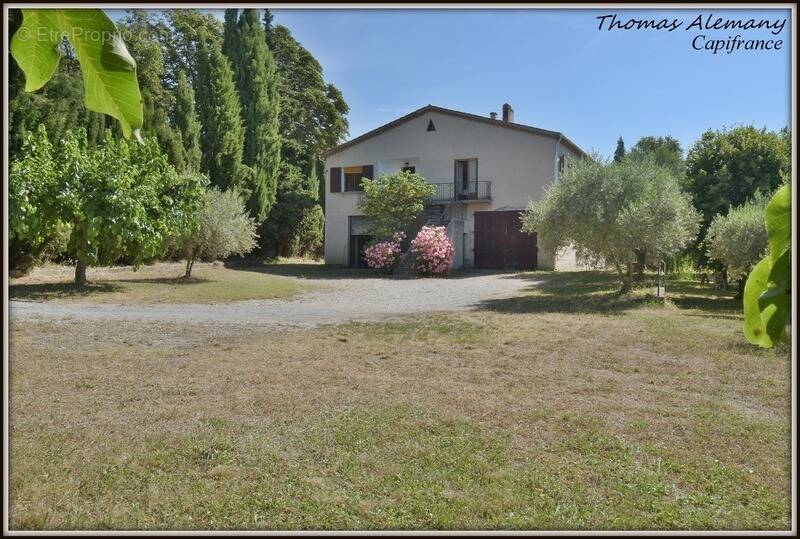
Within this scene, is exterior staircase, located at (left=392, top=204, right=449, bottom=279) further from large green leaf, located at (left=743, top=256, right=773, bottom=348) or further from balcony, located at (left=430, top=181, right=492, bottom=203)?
large green leaf, located at (left=743, top=256, right=773, bottom=348)

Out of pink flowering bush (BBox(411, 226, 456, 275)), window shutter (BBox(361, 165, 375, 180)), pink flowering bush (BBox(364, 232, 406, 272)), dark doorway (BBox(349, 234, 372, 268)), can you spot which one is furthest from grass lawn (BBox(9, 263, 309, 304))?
window shutter (BBox(361, 165, 375, 180))

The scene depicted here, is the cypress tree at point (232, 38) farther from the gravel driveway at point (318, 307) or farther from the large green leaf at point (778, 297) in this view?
the large green leaf at point (778, 297)

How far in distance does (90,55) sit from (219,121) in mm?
28598

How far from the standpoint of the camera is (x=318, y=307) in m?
13.0

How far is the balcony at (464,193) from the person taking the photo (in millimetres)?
25781

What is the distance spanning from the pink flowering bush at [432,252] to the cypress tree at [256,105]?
1064cm

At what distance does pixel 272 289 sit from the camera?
16812 millimetres

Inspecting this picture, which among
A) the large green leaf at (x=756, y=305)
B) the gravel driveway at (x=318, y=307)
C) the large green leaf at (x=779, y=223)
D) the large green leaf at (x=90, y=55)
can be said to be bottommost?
the gravel driveway at (x=318, y=307)

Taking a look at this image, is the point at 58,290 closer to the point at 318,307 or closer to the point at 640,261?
the point at 318,307

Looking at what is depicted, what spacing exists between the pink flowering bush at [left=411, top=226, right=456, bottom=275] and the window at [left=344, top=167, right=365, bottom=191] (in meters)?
7.44

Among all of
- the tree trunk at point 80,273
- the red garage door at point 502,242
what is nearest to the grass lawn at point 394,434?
the tree trunk at point 80,273

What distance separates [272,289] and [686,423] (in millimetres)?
13696

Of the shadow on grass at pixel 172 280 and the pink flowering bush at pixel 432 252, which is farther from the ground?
the pink flowering bush at pixel 432 252

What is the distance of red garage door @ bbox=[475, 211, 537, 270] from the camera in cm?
2472
